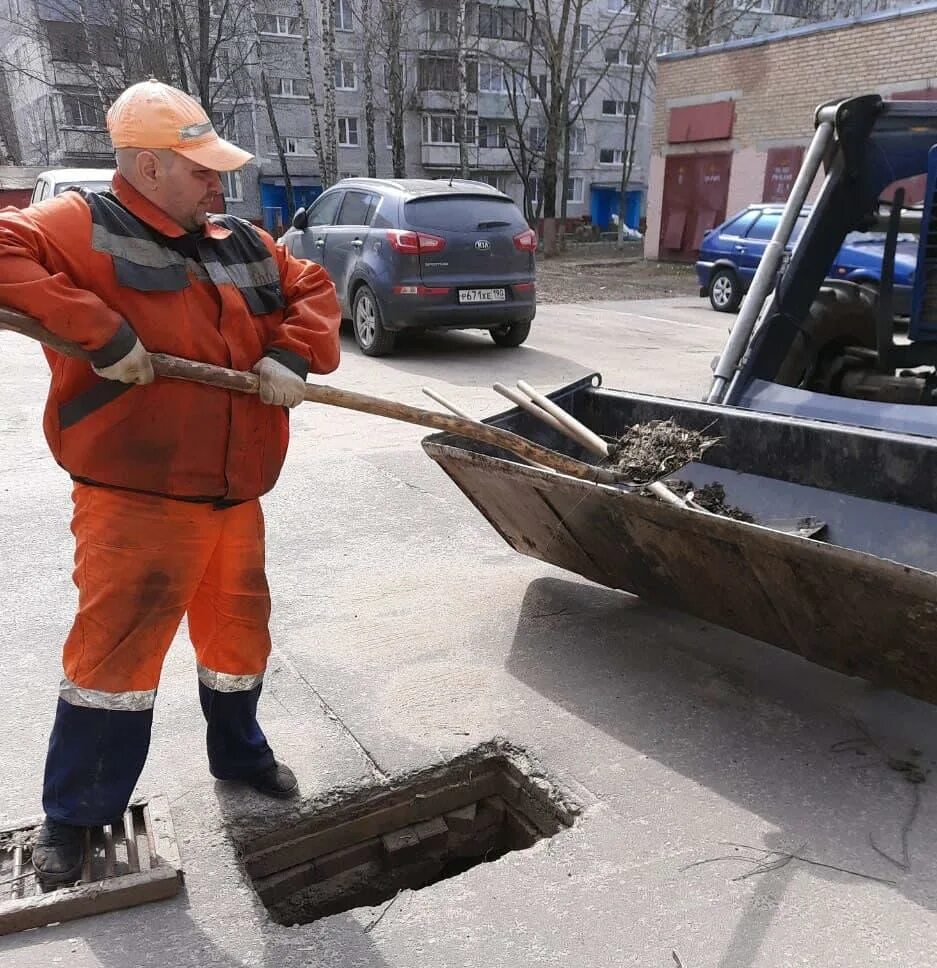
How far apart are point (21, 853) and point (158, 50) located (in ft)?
100.0

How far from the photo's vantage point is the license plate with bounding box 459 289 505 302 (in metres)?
9.31

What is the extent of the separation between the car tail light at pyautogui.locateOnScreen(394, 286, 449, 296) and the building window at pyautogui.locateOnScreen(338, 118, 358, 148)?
32377 millimetres

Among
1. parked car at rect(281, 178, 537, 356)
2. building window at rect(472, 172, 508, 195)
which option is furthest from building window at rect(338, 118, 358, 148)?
parked car at rect(281, 178, 537, 356)

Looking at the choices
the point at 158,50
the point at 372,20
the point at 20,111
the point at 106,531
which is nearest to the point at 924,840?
the point at 106,531

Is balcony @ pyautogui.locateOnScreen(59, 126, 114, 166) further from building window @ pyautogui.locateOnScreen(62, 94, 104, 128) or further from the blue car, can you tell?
the blue car

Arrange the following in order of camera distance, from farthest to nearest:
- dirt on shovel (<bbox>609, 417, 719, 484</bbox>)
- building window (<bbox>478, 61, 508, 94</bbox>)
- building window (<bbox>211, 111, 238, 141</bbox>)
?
building window (<bbox>478, 61, 508, 94</bbox>)
building window (<bbox>211, 111, 238, 141</bbox>)
dirt on shovel (<bbox>609, 417, 719, 484</bbox>)

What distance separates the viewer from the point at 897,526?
3.46 meters

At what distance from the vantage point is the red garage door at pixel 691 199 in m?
21.3

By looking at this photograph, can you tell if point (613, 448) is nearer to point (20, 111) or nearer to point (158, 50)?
point (158, 50)

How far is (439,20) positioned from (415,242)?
3181 cm

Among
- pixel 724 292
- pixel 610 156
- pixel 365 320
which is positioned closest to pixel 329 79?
pixel 724 292

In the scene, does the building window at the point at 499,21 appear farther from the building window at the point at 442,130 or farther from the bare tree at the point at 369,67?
the bare tree at the point at 369,67

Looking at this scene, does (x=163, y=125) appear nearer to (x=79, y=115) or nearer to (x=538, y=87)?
(x=538, y=87)

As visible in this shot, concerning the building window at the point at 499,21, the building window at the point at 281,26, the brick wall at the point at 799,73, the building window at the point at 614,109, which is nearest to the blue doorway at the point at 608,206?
the building window at the point at 614,109
